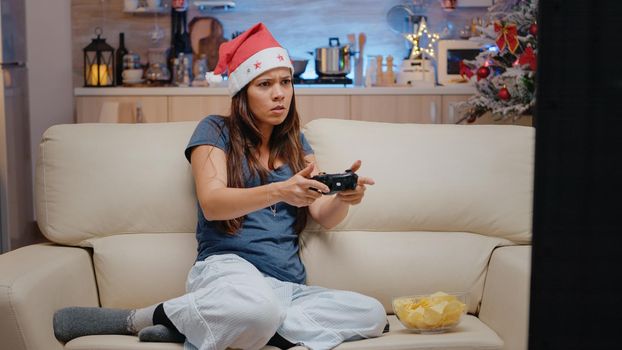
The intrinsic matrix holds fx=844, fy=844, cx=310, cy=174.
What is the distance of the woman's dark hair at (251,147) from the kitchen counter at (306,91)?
2418mm

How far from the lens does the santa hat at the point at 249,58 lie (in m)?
2.46

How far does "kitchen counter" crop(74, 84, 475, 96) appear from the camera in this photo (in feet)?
16.1

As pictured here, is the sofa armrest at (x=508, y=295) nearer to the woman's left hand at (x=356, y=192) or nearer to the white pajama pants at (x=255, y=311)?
the white pajama pants at (x=255, y=311)

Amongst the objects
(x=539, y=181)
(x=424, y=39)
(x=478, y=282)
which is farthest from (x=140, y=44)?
(x=539, y=181)

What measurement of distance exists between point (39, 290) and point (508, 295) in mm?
1207

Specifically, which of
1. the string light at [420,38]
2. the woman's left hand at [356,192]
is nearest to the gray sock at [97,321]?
the woman's left hand at [356,192]

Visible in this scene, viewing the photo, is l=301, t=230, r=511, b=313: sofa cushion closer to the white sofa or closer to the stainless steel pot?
the white sofa

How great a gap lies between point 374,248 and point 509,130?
59 centimetres

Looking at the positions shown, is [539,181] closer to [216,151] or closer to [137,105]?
[216,151]

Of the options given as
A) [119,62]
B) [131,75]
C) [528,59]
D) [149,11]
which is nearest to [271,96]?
[528,59]

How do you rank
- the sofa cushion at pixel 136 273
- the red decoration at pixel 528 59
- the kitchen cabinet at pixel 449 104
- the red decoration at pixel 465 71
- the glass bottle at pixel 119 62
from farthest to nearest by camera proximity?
the glass bottle at pixel 119 62 → the kitchen cabinet at pixel 449 104 → the red decoration at pixel 465 71 → the red decoration at pixel 528 59 → the sofa cushion at pixel 136 273

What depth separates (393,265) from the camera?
2451mm

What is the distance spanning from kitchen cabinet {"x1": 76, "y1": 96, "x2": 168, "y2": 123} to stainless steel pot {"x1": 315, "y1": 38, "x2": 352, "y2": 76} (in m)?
0.96

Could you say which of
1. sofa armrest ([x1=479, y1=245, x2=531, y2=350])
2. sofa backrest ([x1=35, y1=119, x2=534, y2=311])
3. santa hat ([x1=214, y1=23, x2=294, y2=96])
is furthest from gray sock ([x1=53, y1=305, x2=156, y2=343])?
sofa armrest ([x1=479, y1=245, x2=531, y2=350])
